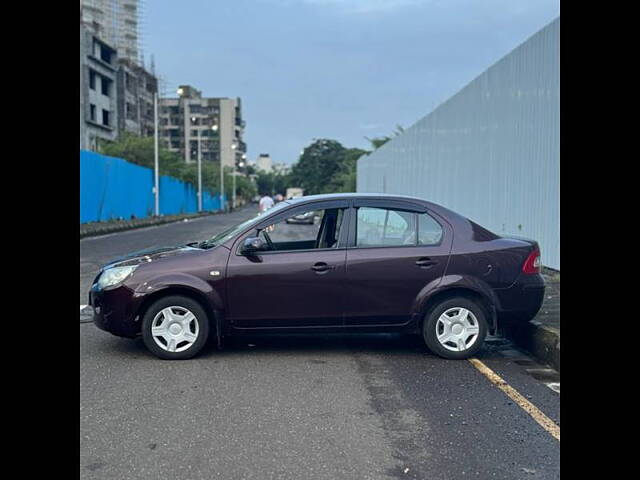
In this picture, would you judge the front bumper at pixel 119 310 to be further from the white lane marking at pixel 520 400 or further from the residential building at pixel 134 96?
the residential building at pixel 134 96

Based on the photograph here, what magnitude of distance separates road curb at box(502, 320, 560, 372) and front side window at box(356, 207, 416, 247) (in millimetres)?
1343

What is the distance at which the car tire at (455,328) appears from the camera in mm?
6070

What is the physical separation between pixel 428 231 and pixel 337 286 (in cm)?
106

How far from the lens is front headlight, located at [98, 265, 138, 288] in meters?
5.94

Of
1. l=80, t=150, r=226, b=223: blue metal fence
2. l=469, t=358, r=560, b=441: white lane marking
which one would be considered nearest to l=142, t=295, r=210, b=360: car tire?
l=469, t=358, r=560, b=441: white lane marking

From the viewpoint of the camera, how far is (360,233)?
6188 millimetres

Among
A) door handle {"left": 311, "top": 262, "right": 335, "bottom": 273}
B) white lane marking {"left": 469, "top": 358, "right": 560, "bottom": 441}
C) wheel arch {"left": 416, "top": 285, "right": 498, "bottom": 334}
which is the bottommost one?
white lane marking {"left": 469, "top": 358, "right": 560, "bottom": 441}

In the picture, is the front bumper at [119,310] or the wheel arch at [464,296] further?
the wheel arch at [464,296]

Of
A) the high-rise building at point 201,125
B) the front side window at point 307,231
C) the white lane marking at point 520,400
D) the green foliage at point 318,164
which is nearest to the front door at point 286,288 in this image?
the front side window at point 307,231

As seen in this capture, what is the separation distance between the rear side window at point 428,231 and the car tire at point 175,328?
2.21 metres

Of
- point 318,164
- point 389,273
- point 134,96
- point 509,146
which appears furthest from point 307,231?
point 318,164

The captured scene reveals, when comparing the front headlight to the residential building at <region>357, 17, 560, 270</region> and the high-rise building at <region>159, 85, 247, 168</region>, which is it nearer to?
the residential building at <region>357, 17, 560, 270</region>
